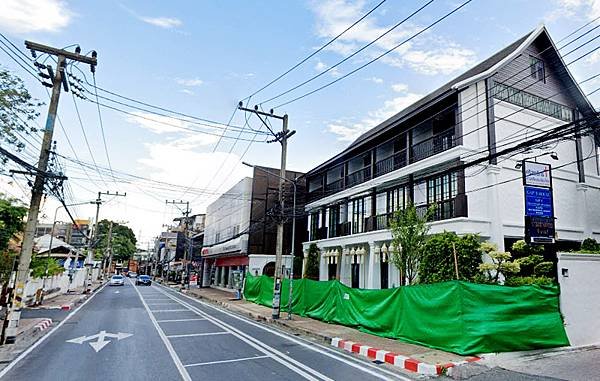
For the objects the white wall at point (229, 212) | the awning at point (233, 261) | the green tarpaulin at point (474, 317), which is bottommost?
the green tarpaulin at point (474, 317)

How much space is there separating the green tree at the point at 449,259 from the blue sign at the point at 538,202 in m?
2.31

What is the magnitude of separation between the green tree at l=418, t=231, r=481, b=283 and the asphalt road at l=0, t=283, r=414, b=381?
4.91m

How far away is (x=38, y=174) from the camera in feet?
36.2

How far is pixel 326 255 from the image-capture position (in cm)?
2548

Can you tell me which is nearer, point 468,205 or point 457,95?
point 468,205

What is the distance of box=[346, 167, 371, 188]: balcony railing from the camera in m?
23.7

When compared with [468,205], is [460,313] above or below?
below

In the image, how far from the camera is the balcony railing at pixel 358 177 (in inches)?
934

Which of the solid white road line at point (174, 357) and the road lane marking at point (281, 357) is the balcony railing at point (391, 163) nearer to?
the road lane marking at point (281, 357)

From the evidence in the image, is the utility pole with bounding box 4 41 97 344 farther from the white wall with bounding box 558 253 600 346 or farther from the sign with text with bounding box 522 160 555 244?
the white wall with bounding box 558 253 600 346

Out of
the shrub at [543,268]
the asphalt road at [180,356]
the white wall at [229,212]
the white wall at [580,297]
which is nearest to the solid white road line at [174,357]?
the asphalt road at [180,356]

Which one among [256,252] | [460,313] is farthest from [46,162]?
[256,252]

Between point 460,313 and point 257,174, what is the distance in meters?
25.1

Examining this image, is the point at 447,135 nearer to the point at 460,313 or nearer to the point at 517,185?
the point at 517,185
